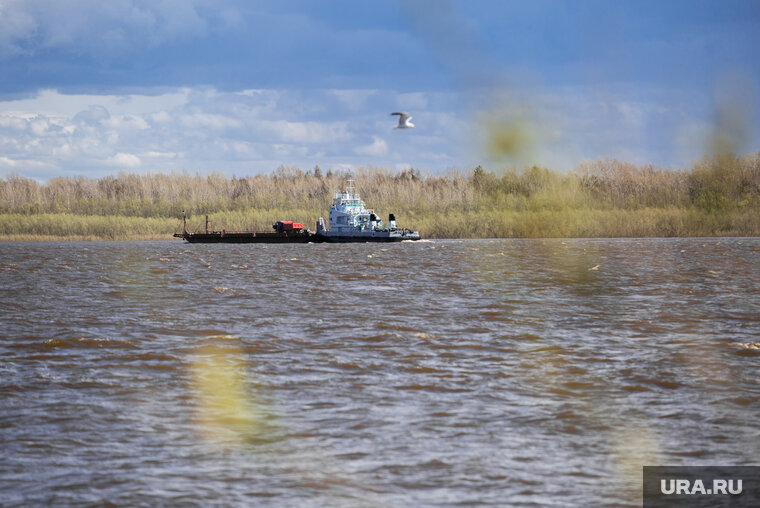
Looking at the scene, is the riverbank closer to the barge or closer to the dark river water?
the barge

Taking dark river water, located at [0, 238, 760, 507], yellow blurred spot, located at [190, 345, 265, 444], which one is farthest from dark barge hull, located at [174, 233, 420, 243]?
yellow blurred spot, located at [190, 345, 265, 444]

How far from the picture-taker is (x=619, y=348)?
23297mm

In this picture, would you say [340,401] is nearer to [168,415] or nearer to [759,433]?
[168,415]

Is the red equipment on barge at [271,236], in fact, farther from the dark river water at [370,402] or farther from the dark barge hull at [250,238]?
the dark river water at [370,402]

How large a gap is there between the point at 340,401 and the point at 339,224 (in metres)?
128

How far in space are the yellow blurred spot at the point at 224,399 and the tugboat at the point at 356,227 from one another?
118 m

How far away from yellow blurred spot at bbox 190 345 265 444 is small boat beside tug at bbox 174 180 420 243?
118 m

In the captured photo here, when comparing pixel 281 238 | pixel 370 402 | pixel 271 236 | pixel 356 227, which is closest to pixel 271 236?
pixel 271 236

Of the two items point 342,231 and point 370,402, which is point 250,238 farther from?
point 370,402

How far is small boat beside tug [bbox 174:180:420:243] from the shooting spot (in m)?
142

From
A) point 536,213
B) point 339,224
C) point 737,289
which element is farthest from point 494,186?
point 737,289

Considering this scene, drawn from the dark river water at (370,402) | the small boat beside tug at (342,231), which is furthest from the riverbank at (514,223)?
the dark river water at (370,402)

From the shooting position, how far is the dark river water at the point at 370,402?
11.9 meters

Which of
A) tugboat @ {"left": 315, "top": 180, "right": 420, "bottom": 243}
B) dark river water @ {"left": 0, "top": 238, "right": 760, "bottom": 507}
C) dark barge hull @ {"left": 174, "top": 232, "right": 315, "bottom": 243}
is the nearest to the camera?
dark river water @ {"left": 0, "top": 238, "right": 760, "bottom": 507}
